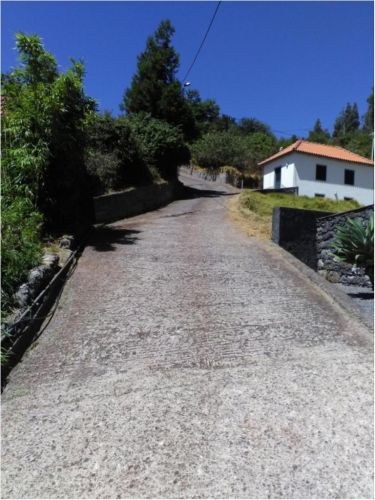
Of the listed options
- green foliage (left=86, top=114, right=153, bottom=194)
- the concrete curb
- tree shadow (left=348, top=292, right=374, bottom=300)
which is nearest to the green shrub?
the concrete curb

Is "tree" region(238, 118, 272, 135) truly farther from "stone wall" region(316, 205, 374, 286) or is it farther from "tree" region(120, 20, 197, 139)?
"stone wall" region(316, 205, 374, 286)

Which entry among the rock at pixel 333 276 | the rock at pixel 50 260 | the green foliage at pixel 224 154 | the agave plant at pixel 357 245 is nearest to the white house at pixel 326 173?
the green foliage at pixel 224 154

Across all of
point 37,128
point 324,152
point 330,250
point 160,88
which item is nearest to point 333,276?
point 330,250

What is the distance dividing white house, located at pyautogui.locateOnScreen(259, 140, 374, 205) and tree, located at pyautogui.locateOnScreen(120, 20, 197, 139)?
8.98m

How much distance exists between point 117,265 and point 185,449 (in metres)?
4.96

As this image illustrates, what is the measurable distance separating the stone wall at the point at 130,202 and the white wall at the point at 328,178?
40.9 feet

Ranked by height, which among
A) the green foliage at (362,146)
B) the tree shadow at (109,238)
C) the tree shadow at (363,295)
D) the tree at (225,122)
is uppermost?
the tree at (225,122)

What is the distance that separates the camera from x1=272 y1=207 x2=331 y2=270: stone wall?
10.7m

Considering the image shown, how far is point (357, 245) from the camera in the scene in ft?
27.9

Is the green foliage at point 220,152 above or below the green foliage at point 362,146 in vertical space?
below

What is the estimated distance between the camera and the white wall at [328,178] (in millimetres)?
28094

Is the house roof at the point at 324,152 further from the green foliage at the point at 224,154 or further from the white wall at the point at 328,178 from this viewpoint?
the green foliage at the point at 224,154

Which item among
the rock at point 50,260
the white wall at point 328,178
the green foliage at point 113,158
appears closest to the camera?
A: the rock at point 50,260

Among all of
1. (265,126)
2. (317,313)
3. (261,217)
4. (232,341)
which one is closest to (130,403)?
(232,341)
